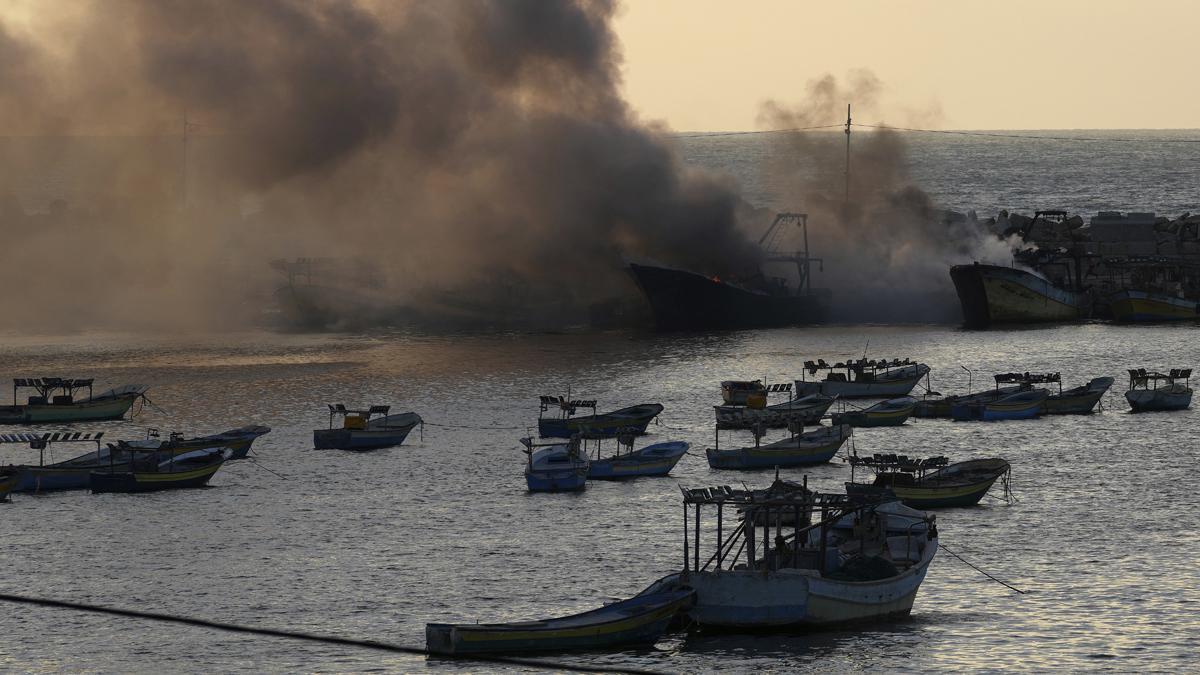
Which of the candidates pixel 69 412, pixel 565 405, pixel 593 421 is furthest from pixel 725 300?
pixel 69 412

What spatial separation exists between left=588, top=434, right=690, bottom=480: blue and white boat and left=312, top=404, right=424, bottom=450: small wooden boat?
14.1 m

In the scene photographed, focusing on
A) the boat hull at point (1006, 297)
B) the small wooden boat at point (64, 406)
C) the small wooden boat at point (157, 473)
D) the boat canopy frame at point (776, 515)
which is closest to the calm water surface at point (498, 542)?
the small wooden boat at point (157, 473)

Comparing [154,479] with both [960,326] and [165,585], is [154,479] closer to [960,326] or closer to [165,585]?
[165,585]

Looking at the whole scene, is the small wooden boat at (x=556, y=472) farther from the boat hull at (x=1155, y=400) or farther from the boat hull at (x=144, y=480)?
the boat hull at (x=1155, y=400)

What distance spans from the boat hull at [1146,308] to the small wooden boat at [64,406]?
87087mm

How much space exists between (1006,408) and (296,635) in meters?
55.8

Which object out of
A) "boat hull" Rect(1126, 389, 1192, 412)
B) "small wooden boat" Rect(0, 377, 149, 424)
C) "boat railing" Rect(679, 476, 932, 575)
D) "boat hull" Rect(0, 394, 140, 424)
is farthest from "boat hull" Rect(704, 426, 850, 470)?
"small wooden boat" Rect(0, 377, 149, 424)

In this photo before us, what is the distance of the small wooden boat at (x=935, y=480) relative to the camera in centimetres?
7462

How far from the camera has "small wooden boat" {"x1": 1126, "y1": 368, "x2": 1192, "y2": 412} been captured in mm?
106812

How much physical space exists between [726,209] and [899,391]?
51.9m

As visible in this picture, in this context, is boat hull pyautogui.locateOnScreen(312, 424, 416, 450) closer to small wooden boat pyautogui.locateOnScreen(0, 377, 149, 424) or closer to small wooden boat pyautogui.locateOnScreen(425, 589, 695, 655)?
small wooden boat pyautogui.locateOnScreen(0, 377, 149, 424)

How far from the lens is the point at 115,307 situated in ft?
562

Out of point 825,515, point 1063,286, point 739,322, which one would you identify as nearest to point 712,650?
point 825,515

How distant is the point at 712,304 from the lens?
6033 inches
